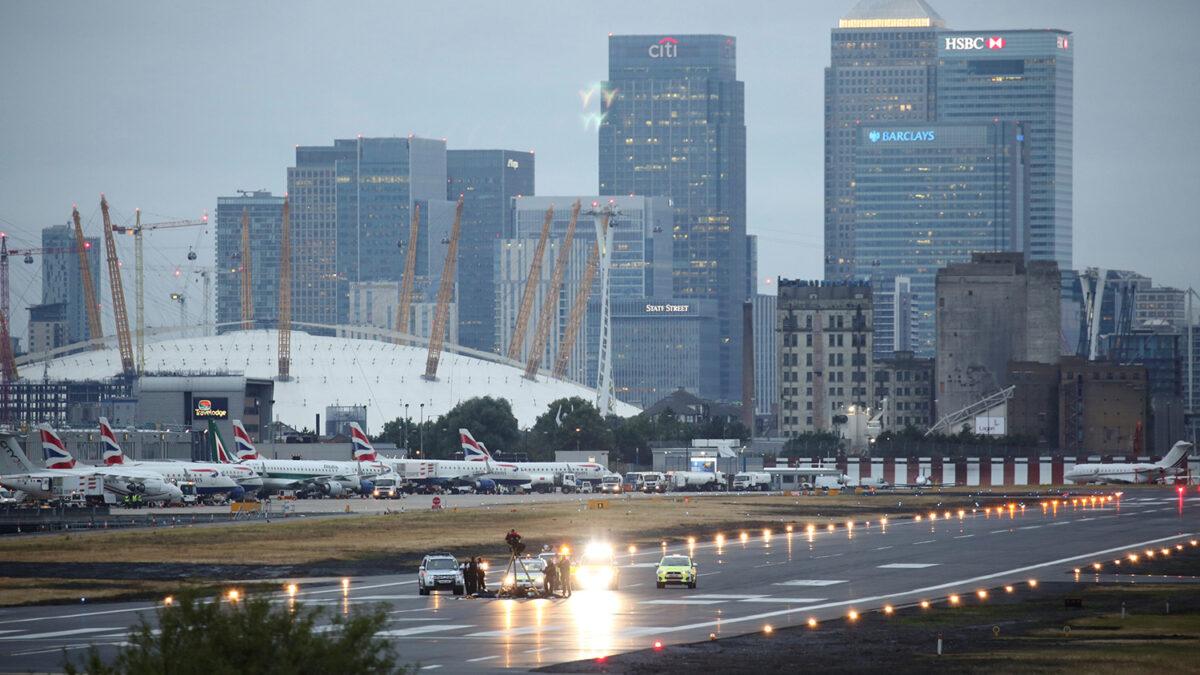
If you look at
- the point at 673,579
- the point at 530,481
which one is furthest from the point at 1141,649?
the point at 530,481

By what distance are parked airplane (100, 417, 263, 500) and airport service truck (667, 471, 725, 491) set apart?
5699cm

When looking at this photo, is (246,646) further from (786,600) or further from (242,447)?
(242,447)

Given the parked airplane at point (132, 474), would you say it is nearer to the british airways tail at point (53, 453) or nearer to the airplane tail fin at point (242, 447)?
the british airways tail at point (53, 453)

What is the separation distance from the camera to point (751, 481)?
634 feet

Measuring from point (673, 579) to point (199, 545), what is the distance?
33.8m

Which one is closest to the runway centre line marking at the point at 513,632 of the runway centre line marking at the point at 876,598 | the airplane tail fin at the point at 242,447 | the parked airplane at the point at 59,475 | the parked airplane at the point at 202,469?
the runway centre line marking at the point at 876,598

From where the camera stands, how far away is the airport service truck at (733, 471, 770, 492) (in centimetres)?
19225

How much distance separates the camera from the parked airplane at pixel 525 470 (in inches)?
7431

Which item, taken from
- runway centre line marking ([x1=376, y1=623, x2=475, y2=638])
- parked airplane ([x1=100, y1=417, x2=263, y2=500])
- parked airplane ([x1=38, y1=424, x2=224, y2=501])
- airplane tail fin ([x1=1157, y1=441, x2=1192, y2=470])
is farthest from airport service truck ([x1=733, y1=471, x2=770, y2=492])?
runway centre line marking ([x1=376, y1=623, x2=475, y2=638])

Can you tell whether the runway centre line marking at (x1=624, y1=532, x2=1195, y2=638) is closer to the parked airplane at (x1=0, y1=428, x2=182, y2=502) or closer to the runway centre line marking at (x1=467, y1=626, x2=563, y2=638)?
the runway centre line marking at (x1=467, y1=626, x2=563, y2=638)

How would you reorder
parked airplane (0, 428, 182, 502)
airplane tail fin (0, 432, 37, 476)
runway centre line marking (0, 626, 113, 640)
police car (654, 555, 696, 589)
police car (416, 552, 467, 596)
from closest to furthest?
runway centre line marking (0, 626, 113, 640), police car (416, 552, 467, 596), police car (654, 555, 696, 589), parked airplane (0, 428, 182, 502), airplane tail fin (0, 432, 37, 476)

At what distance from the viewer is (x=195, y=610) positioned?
25.0 meters

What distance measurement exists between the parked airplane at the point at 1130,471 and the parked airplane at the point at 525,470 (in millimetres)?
59840

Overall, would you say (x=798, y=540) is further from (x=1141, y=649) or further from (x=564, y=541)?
(x=1141, y=649)
